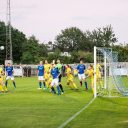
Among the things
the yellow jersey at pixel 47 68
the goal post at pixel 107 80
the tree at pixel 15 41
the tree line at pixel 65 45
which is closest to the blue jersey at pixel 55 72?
the goal post at pixel 107 80

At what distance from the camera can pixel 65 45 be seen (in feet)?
470

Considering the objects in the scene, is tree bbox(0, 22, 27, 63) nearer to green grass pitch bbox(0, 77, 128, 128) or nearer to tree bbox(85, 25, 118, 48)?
tree bbox(85, 25, 118, 48)

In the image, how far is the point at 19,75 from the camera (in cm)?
7125

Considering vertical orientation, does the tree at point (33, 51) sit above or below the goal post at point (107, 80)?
above

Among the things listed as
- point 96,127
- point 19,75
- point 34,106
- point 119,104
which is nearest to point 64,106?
point 34,106

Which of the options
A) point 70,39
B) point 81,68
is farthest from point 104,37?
point 81,68

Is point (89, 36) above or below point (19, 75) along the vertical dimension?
above

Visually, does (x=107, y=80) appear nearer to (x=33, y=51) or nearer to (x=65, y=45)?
(x=33, y=51)

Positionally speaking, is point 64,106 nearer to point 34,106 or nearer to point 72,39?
point 34,106

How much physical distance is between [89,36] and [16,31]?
27.2 meters

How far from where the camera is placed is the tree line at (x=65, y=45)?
108062 millimetres

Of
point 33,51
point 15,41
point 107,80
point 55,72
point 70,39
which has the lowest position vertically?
point 107,80

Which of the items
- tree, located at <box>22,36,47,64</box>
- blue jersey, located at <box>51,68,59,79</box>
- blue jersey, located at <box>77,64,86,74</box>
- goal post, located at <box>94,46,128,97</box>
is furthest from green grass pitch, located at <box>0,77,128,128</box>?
tree, located at <box>22,36,47,64</box>

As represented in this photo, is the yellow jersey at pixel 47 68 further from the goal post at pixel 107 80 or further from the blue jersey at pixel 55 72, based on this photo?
the blue jersey at pixel 55 72
